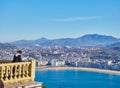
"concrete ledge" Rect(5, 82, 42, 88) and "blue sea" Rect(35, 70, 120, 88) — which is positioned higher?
"concrete ledge" Rect(5, 82, 42, 88)

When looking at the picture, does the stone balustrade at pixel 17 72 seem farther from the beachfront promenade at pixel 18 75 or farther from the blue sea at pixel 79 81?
the blue sea at pixel 79 81

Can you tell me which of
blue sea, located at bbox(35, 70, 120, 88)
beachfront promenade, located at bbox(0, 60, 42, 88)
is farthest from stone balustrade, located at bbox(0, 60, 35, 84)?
blue sea, located at bbox(35, 70, 120, 88)

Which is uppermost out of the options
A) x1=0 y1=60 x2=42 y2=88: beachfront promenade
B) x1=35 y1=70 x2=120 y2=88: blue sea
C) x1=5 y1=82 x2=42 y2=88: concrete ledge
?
x1=0 y1=60 x2=42 y2=88: beachfront promenade

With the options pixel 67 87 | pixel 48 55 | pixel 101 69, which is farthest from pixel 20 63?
pixel 48 55

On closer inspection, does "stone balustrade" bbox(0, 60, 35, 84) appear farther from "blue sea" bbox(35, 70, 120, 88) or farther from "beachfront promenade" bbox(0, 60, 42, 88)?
"blue sea" bbox(35, 70, 120, 88)

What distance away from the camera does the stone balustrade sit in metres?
3.59

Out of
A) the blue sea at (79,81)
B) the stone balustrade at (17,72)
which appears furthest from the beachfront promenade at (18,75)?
the blue sea at (79,81)

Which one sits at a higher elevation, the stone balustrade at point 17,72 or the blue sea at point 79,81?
the stone balustrade at point 17,72

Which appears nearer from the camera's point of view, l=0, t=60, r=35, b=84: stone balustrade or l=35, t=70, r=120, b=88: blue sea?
l=0, t=60, r=35, b=84: stone balustrade

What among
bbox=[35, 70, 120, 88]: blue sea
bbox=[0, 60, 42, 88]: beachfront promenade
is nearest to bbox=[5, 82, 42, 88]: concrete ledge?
bbox=[0, 60, 42, 88]: beachfront promenade

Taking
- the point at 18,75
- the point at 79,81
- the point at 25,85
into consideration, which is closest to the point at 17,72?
the point at 18,75

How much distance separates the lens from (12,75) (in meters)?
3.72

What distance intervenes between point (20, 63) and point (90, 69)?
274ft

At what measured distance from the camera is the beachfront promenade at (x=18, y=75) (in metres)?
3.61
